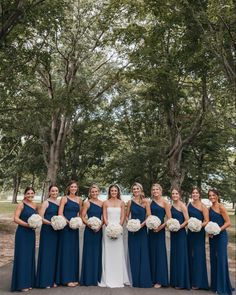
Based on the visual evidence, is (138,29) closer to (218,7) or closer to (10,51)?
(10,51)

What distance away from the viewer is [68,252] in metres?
8.82

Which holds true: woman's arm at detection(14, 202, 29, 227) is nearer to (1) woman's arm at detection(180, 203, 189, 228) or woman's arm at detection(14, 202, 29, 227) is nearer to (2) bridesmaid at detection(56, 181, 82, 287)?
(2) bridesmaid at detection(56, 181, 82, 287)

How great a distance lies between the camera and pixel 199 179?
98.1ft

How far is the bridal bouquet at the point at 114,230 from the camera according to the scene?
886 cm

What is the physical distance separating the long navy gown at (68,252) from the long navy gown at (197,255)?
258cm

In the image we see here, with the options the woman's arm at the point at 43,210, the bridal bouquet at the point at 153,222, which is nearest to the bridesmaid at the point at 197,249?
the bridal bouquet at the point at 153,222

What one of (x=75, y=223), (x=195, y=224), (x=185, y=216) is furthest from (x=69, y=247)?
(x=195, y=224)

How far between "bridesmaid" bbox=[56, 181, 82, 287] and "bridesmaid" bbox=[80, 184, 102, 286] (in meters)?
0.18

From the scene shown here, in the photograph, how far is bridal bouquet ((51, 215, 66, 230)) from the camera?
856cm

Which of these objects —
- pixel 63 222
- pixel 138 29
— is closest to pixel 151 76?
pixel 138 29

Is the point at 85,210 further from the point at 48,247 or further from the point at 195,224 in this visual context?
the point at 195,224

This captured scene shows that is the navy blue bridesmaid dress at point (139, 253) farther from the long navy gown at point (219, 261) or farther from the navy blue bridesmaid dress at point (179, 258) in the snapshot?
the long navy gown at point (219, 261)

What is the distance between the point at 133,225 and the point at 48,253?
197 centimetres

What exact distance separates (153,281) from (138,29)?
1476cm
